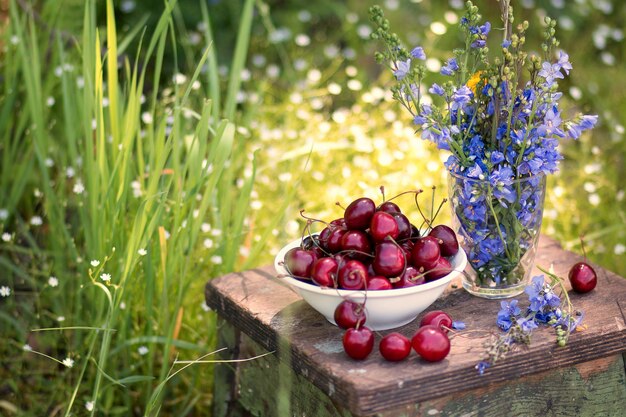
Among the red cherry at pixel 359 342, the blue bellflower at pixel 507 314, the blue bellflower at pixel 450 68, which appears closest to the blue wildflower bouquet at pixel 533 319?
the blue bellflower at pixel 507 314

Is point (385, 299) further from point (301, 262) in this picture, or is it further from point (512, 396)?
point (512, 396)

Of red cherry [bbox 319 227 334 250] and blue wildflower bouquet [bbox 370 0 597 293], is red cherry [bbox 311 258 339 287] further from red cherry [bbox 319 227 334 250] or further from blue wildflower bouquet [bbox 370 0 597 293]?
blue wildflower bouquet [bbox 370 0 597 293]

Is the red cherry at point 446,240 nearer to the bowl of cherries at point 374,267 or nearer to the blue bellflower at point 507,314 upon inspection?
the bowl of cherries at point 374,267

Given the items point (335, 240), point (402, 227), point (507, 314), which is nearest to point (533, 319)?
point (507, 314)

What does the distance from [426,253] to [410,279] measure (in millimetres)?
59

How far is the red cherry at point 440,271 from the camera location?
157 centimetres

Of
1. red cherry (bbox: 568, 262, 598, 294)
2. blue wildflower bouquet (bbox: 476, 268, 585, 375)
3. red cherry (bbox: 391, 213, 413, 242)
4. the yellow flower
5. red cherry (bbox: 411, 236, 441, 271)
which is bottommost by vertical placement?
blue wildflower bouquet (bbox: 476, 268, 585, 375)

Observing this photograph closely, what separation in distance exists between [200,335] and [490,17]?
2.95 m

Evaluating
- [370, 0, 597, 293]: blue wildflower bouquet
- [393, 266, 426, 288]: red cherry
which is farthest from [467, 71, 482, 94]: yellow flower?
[393, 266, 426, 288]: red cherry

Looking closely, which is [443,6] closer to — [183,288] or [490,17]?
[490,17]

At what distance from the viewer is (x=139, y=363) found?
2133 mm

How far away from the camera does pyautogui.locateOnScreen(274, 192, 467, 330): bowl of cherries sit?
1529 millimetres

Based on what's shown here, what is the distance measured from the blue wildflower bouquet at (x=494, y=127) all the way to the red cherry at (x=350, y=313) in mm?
321

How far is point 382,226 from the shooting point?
1586 mm
